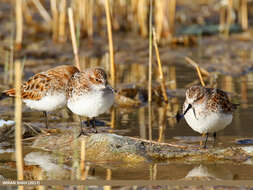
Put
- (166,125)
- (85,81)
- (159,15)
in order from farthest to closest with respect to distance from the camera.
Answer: (159,15) < (166,125) < (85,81)

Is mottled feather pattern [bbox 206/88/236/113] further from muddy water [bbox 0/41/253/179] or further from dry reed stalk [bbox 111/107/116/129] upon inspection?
dry reed stalk [bbox 111/107/116/129]

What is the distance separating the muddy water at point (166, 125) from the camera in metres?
6.66

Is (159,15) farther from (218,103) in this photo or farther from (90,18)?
(218,103)

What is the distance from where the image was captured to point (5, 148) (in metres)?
7.89

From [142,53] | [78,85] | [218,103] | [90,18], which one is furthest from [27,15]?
[218,103]

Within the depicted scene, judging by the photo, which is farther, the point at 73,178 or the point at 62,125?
the point at 62,125

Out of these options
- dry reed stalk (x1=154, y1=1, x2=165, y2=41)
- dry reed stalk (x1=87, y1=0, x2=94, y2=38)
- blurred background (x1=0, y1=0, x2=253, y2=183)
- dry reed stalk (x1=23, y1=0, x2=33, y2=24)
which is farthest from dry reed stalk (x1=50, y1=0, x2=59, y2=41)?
dry reed stalk (x1=154, y1=1, x2=165, y2=41)

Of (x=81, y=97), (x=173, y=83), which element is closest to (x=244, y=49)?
(x=173, y=83)

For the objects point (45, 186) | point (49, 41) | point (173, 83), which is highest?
point (49, 41)

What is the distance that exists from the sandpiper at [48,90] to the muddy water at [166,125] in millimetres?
540

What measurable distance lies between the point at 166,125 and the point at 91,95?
198cm

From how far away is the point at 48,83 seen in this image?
29.5 feet

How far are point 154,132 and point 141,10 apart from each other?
28.1 feet

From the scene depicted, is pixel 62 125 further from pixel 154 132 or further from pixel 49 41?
pixel 49 41
